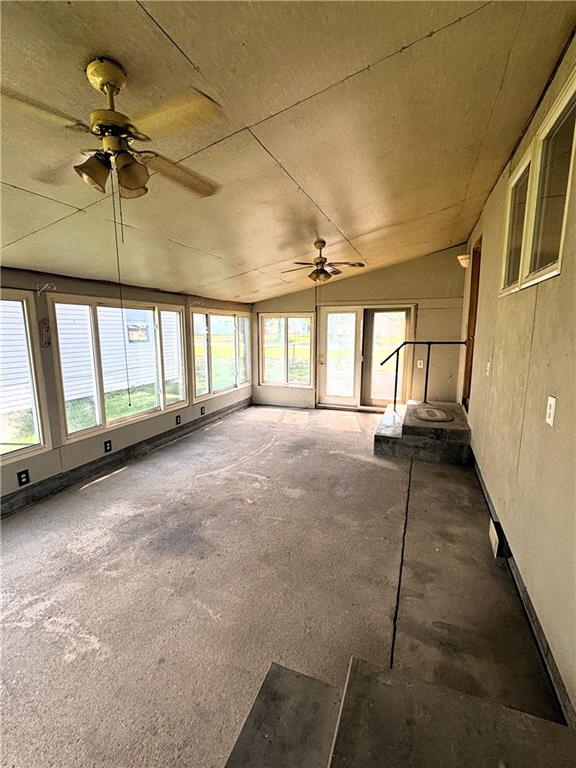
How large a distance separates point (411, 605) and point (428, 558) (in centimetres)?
49

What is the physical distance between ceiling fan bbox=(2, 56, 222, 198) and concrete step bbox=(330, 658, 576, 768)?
7.26 feet

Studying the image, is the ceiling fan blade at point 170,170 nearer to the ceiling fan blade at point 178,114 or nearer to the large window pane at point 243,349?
the ceiling fan blade at point 178,114

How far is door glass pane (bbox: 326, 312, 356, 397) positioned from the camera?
6637mm

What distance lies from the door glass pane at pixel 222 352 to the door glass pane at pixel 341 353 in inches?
75.5

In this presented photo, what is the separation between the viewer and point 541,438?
5.76ft

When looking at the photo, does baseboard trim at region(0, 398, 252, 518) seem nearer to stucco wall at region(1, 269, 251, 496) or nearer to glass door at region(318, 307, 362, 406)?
stucco wall at region(1, 269, 251, 496)

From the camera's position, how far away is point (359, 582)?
7.25 ft

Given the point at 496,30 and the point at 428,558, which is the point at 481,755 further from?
the point at 496,30

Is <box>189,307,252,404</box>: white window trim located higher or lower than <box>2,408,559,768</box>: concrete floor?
higher

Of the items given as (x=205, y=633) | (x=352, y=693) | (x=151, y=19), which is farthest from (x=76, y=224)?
(x=352, y=693)

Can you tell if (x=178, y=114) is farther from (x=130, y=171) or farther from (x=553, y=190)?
(x=553, y=190)

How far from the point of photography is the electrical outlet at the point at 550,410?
161 cm

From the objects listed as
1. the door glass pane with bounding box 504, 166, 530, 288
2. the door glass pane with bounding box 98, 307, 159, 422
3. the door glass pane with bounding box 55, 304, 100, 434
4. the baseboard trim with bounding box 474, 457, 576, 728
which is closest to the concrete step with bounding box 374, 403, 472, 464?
the baseboard trim with bounding box 474, 457, 576, 728

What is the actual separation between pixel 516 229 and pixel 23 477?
4778mm
